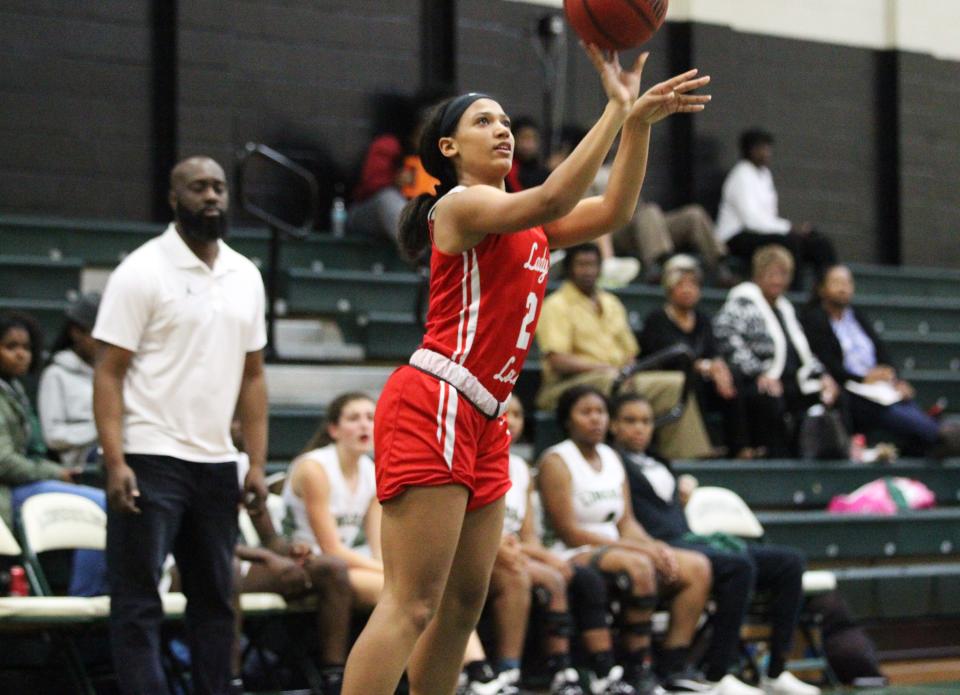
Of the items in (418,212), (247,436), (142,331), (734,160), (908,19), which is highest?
(908,19)

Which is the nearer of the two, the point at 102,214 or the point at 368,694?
the point at 368,694

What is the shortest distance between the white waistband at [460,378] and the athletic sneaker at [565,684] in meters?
2.60

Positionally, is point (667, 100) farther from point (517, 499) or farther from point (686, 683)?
point (686, 683)

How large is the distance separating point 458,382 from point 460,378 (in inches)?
0.4

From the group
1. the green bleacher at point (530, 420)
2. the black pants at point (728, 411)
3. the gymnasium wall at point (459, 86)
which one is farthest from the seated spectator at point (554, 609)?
the gymnasium wall at point (459, 86)

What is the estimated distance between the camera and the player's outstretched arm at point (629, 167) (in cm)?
355

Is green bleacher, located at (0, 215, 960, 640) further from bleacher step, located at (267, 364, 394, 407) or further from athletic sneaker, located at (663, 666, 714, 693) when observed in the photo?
athletic sneaker, located at (663, 666, 714, 693)

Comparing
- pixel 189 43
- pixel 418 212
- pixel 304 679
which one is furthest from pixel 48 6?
pixel 418 212

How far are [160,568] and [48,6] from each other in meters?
5.32

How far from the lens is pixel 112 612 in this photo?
485 centimetres

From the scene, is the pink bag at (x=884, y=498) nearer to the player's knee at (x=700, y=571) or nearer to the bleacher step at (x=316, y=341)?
the player's knee at (x=700, y=571)

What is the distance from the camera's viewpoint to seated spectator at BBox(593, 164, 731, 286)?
10.2 meters

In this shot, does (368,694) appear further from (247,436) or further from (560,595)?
(560,595)

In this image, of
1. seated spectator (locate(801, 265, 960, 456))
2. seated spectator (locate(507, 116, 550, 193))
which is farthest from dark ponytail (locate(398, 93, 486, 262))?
seated spectator (locate(507, 116, 550, 193))
